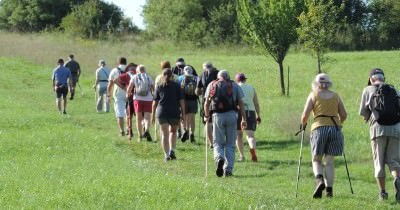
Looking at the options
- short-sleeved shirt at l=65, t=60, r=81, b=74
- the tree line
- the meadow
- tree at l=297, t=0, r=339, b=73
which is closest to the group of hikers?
the meadow

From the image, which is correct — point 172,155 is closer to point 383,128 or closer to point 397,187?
point 383,128

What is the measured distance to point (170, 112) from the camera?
1574 cm

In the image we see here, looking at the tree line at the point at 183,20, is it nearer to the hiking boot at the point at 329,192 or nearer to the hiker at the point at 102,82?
the hiker at the point at 102,82

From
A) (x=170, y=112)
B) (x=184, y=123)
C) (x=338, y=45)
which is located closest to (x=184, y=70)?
(x=184, y=123)

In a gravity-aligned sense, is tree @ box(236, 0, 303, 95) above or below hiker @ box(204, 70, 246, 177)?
above

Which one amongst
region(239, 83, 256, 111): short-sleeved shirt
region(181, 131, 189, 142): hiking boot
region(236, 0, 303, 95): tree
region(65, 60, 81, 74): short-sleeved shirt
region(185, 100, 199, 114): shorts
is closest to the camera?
region(239, 83, 256, 111): short-sleeved shirt

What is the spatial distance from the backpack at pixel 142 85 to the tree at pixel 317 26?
1288cm

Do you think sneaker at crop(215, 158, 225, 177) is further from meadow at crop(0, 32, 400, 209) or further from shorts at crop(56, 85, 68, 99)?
A: shorts at crop(56, 85, 68, 99)

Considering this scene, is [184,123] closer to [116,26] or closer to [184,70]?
[184,70]

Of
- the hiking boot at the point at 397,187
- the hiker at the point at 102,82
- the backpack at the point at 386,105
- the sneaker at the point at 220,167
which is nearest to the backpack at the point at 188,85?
the sneaker at the point at 220,167

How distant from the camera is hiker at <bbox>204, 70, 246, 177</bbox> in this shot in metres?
13.7

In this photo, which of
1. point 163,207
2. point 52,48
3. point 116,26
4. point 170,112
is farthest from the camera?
point 116,26

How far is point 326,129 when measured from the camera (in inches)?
460

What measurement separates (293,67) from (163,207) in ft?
120
